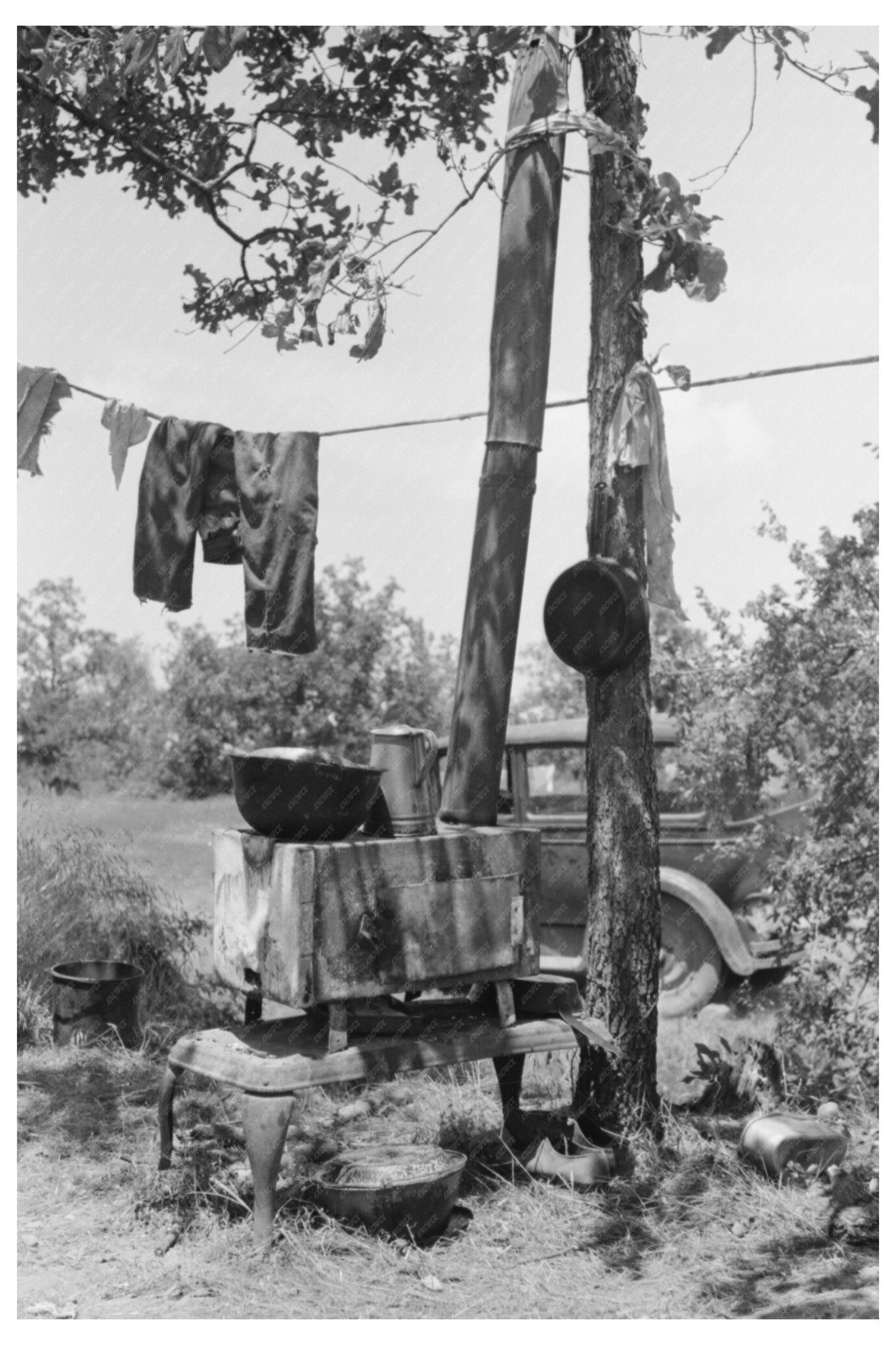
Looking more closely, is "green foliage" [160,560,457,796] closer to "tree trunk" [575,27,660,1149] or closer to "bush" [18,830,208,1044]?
"bush" [18,830,208,1044]

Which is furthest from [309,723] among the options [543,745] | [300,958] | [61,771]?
[300,958]

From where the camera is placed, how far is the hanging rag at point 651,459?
4941 millimetres

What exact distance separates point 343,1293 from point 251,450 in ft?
10.5

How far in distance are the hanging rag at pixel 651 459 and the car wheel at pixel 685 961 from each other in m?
3.45

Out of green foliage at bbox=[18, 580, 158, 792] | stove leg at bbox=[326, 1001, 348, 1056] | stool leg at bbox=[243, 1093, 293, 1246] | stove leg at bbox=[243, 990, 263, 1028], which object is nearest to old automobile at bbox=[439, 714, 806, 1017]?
stove leg at bbox=[243, 990, 263, 1028]

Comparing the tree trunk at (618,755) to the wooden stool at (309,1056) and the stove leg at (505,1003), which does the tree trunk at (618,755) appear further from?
the stove leg at (505,1003)

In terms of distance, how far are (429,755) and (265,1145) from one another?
1.42 m

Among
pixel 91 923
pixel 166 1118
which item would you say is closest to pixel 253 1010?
pixel 166 1118

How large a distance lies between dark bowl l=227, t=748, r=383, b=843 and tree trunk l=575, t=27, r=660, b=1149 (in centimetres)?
120

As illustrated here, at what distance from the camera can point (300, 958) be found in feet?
13.2

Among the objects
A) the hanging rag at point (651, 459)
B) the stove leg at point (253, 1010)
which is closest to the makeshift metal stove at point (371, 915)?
the stove leg at point (253, 1010)

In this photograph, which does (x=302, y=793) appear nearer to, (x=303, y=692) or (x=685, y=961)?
(x=685, y=961)

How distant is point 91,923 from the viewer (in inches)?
301
